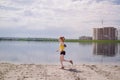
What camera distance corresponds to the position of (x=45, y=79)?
13.3 metres

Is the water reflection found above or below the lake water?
below

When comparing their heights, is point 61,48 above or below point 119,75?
above

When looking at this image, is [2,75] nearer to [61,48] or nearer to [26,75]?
[26,75]

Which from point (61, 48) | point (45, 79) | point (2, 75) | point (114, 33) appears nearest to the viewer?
point (45, 79)

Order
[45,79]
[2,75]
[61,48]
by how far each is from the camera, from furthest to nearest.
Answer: [61,48] → [2,75] → [45,79]

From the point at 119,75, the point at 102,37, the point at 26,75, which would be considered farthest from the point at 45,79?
the point at 102,37

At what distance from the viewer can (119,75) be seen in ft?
49.1

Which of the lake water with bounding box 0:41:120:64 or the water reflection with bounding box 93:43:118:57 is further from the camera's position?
the water reflection with bounding box 93:43:118:57

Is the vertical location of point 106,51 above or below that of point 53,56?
below

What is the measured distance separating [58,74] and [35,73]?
4.02ft

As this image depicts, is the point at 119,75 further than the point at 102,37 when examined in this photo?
No

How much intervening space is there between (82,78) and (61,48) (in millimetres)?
3831

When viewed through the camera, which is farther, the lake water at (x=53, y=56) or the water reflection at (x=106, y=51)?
the water reflection at (x=106, y=51)

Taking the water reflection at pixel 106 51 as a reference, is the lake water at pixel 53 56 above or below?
above
